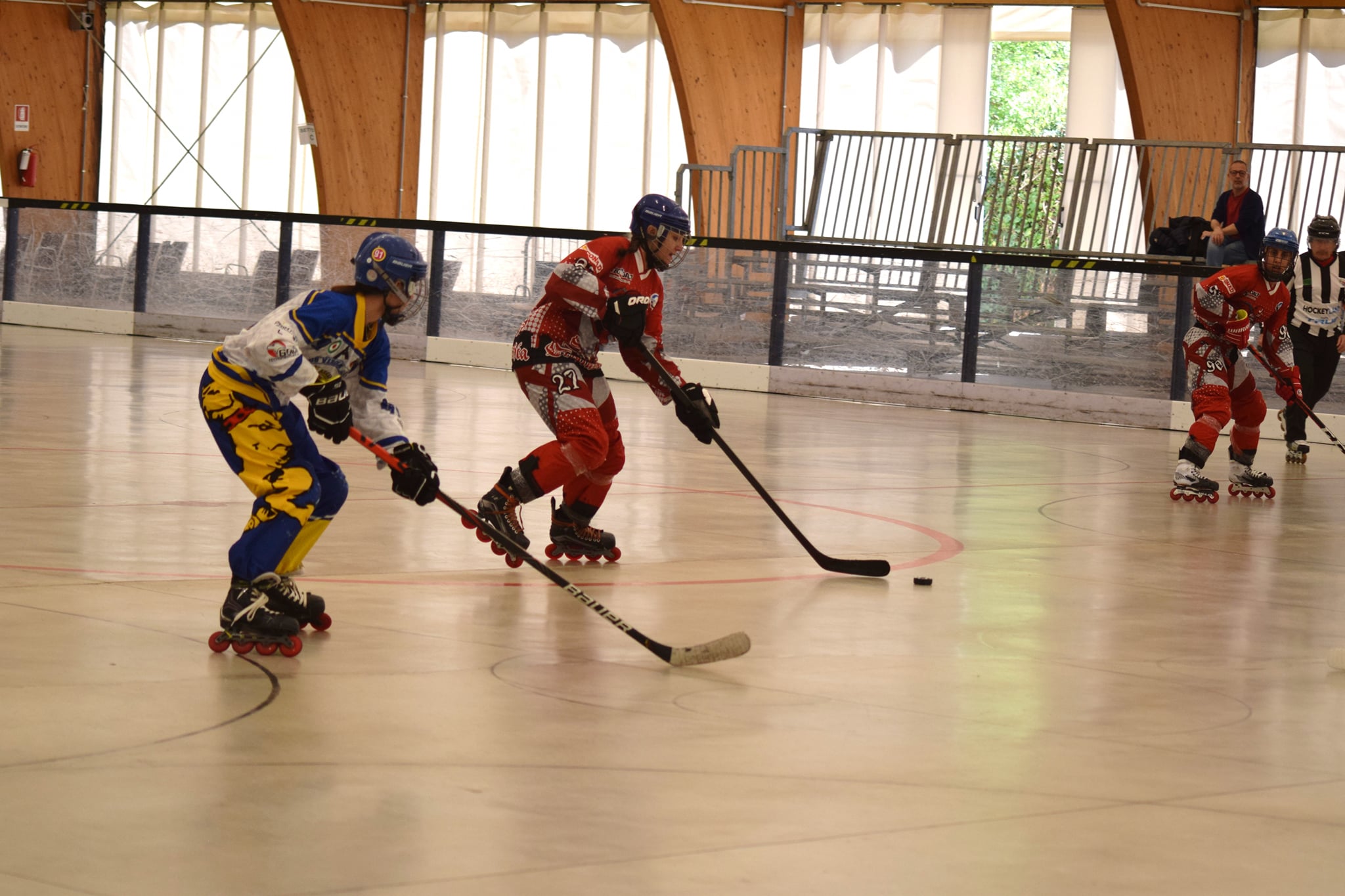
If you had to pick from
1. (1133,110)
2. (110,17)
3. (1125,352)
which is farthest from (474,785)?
(110,17)

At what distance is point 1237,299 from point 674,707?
6.58 m

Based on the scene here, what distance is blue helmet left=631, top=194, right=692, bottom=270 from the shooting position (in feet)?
23.0

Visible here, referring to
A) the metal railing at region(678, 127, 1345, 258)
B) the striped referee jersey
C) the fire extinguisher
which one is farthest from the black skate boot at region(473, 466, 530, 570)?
the fire extinguisher

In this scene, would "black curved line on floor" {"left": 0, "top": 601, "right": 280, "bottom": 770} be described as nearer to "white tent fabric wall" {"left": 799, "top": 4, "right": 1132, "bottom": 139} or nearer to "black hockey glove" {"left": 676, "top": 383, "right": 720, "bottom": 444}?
"black hockey glove" {"left": 676, "top": 383, "right": 720, "bottom": 444}

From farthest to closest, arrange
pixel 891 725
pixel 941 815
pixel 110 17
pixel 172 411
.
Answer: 1. pixel 110 17
2. pixel 172 411
3. pixel 891 725
4. pixel 941 815

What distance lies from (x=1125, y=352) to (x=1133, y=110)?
4.53 metres

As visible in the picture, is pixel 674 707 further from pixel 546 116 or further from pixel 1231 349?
pixel 546 116

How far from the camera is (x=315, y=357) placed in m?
5.18

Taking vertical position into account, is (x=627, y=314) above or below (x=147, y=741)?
above

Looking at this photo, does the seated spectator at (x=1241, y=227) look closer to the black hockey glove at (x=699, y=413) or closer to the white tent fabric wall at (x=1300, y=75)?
the white tent fabric wall at (x=1300, y=75)

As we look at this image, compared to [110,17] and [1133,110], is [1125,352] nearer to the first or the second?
[1133,110]

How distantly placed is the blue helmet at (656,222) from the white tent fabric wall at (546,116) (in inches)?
705

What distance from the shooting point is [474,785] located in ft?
12.3

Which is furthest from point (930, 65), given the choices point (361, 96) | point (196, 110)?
point (196, 110)
